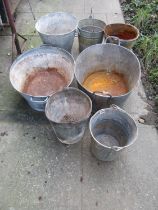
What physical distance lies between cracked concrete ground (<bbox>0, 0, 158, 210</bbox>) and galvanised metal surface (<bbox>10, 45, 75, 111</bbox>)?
0.36 metres

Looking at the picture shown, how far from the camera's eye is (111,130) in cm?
285

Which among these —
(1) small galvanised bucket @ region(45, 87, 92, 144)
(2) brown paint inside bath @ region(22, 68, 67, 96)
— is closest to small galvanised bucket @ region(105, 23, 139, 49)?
(2) brown paint inside bath @ region(22, 68, 67, 96)

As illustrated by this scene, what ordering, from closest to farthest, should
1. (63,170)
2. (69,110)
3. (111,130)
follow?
(63,170)
(111,130)
(69,110)

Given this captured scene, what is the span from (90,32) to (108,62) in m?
0.54

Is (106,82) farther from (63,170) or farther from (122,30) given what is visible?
(63,170)

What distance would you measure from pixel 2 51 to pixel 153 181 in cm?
316

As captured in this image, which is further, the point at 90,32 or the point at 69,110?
the point at 90,32

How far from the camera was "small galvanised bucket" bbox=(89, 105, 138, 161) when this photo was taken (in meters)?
2.46

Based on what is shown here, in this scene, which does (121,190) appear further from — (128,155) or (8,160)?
(8,160)

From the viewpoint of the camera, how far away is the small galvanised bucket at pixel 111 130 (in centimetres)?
246

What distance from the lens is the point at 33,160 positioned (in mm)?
2697

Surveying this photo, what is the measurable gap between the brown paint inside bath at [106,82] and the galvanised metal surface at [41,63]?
0.37 m

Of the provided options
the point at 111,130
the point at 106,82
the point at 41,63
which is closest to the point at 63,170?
the point at 111,130

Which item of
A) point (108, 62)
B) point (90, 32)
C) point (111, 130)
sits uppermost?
point (90, 32)
